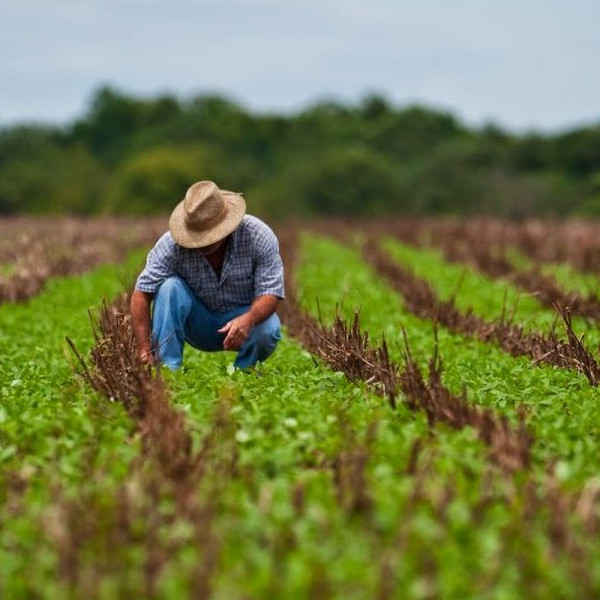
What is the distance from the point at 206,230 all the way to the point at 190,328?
750mm

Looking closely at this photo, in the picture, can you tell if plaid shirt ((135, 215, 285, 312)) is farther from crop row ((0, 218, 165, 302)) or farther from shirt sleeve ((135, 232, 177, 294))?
crop row ((0, 218, 165, 302))

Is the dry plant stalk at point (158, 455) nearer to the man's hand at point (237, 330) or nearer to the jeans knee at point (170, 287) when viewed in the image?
the jeans knee at point (170, 287)

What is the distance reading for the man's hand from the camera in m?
6.43

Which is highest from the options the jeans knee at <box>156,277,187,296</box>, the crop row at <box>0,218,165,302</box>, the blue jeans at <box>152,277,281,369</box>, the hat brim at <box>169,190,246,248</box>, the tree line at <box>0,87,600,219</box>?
the hat brim at <box>169,190,246,248</box>

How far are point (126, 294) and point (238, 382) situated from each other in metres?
1.86

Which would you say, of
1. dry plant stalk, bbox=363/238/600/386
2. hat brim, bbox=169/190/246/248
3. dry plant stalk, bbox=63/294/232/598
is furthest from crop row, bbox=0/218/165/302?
dry plant stalk, bbox=63/294/232/598

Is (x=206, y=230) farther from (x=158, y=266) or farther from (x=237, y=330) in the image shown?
(x=237, y=330)

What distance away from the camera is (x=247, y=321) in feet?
21.5

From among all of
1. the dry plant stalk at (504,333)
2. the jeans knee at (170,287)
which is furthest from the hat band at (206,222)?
the dry plant stalk at (504,333)

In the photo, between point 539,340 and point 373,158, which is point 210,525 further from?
point 373,158

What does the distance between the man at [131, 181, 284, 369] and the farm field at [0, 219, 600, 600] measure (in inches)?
8.9

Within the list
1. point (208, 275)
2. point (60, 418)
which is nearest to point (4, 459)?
point (60, 418)

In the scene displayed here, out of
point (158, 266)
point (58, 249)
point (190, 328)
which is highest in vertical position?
point (158, 266)

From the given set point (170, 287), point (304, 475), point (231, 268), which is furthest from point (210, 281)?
point (304, 475)
